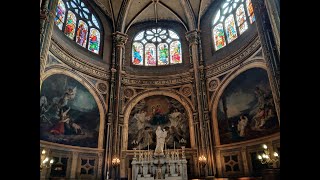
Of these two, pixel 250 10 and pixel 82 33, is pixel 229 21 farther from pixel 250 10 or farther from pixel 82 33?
pixel 82 33

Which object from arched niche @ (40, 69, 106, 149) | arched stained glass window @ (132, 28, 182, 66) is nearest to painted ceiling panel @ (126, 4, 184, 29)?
arched stained glass window @ (132, 28, 182, 66)

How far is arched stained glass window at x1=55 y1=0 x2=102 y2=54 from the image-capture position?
1920 centimetres

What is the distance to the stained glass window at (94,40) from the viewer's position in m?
21.5

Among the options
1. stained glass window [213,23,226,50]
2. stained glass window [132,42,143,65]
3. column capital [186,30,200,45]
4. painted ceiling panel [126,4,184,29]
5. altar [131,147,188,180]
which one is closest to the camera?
altar [131,147,188,180]

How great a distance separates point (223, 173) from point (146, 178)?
5775 millimetres

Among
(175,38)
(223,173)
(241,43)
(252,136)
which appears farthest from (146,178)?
(175,38)

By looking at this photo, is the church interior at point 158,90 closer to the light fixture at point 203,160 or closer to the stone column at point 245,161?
the stone column at point 245,161

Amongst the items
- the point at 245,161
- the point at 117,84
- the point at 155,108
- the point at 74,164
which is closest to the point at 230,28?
the point at 155,108

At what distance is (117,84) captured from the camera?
20641 mm

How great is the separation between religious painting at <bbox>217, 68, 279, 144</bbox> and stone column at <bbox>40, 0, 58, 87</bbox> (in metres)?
13.3

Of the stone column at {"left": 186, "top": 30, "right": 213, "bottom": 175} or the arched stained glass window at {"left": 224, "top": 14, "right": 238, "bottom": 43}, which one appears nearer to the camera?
the stone column at {"left": 186, "top": 30, "right": 213, "bottom": 175}

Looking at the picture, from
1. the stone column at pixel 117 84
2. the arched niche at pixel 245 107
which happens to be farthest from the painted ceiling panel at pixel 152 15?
the arched niche at pixel 245 107

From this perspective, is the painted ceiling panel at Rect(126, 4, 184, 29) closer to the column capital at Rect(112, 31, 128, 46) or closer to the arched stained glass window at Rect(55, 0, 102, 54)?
the column capital at Rect(112, 31, 128, 46)

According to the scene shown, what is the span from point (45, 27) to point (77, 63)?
5581 mm
